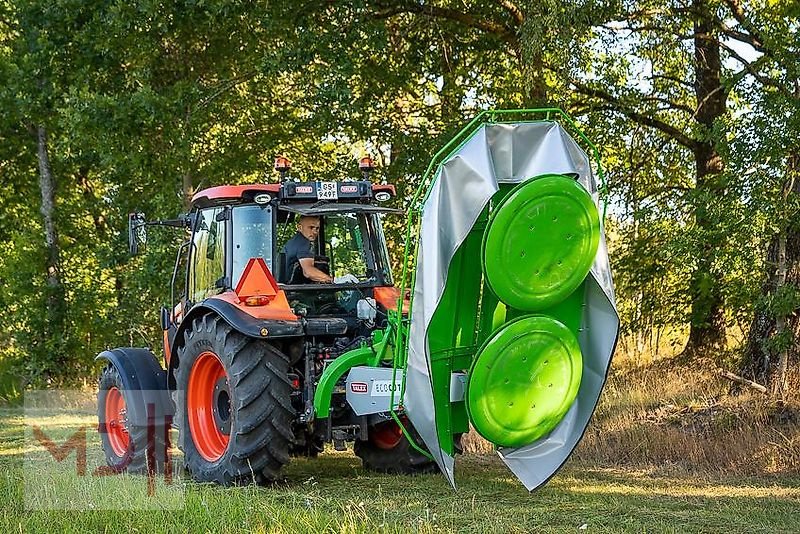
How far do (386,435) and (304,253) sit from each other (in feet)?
5.19

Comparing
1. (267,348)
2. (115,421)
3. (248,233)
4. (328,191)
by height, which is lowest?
(115,421)

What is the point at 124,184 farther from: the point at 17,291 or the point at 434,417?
the point at 434,417

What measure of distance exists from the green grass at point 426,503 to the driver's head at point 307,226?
181cm

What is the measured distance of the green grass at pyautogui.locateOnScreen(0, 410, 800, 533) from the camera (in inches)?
227

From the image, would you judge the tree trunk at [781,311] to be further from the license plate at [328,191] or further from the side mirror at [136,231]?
the side mirror at [136,231]

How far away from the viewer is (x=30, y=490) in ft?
22.6

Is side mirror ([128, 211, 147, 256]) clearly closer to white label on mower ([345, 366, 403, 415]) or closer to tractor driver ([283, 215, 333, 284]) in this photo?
tractor driver ([283, 215, 333, 284])

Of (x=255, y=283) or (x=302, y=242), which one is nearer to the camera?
(x=255, y=283)

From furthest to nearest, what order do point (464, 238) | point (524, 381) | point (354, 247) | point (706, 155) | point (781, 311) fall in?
point (706, 155) < point (781, 311) < point (354, 247) < point (524, 381) < point (464, 238)

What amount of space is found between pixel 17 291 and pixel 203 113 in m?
6.10

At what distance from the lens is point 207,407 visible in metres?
8.05

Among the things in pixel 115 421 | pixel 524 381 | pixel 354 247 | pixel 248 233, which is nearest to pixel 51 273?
pixel 115 421

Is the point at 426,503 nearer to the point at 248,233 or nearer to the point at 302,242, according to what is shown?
the point at 302,242

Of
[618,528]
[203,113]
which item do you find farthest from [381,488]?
[203,113]
